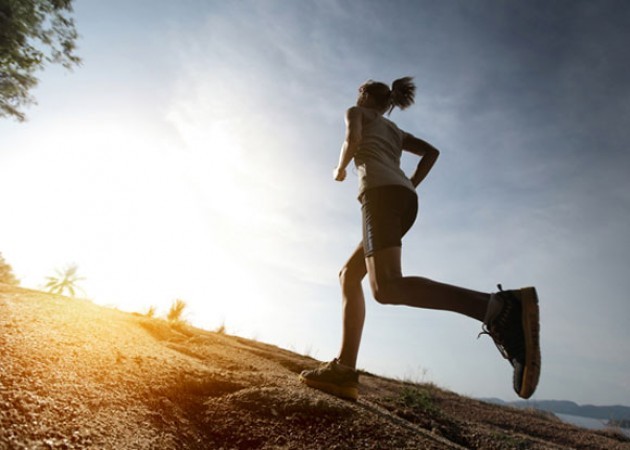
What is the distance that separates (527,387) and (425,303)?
0.61 meters

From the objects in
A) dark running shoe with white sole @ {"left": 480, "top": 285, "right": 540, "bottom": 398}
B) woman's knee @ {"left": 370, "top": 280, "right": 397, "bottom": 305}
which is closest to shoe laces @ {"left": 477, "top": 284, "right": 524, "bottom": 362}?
dark running shoe with white sole @ {"left": 480, "top": 285, "right": 540, "bottom": 398}

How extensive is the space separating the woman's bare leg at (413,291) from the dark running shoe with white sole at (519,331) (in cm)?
7

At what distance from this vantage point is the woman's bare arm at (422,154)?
282 centimetres

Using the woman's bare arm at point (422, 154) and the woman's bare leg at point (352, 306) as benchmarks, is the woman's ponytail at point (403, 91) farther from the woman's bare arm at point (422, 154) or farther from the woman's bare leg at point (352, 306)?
the woman's bare leg at point (352, 306)

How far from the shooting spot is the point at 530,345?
177 cm

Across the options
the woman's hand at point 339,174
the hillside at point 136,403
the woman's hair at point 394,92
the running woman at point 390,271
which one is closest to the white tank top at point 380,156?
the running woman at point 390,271

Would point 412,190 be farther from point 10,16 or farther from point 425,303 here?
point 10,16

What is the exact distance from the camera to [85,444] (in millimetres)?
992

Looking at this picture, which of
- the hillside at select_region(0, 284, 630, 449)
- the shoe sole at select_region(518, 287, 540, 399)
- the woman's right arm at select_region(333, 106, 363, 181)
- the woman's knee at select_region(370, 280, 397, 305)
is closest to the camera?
the hillside at select_region(0, 284, 630, 449)

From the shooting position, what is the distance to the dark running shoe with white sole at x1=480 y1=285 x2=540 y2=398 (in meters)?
1.76

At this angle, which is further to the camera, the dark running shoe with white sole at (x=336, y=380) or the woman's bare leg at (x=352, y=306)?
the woman's bare leg at (x=352, y=306)

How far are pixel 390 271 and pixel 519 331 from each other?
705 millimetres

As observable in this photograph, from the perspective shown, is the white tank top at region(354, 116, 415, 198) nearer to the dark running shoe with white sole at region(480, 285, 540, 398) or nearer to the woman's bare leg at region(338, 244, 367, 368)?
the woman's bare leg at region(338, 244, 367, 368)

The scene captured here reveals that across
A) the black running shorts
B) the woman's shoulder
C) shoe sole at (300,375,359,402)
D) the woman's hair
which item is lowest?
shoe sole at (300,375,359,402)
